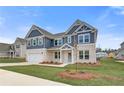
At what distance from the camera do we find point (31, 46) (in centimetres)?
1991

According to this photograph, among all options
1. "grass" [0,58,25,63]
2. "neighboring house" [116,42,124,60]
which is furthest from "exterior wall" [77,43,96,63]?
"grass" [0,58,25,63]

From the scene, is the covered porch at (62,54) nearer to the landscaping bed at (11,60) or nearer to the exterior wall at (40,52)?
the exterior wall at (40,52)

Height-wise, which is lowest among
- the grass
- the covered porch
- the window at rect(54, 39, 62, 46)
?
the grass

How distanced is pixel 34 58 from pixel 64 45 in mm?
3270

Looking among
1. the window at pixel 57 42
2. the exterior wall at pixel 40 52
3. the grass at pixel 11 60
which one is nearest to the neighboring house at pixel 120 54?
the window at pixel 57 42

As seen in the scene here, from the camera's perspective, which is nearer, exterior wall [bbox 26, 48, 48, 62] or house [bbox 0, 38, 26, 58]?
house [bbox 0, 38, 26, 58]

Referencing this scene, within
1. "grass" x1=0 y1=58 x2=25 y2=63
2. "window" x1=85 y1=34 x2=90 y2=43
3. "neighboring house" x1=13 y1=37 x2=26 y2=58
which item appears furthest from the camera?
"neighboring house" x1=13 y1=37 x2=26 y2=58

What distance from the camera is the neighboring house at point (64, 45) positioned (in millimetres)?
15625

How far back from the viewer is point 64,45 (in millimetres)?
18281

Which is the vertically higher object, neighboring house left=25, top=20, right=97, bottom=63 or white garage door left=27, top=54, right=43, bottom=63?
neighboring house left=25, top=20, right=97, bottom=63

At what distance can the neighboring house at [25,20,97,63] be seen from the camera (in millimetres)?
15625

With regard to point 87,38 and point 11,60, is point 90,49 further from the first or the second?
point 11,60

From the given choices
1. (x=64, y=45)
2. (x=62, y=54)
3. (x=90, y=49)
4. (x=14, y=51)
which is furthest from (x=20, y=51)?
(x=90, y=49)

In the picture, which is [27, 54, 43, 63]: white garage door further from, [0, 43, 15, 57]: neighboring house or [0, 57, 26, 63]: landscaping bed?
[0, 43, 15, 57]: neighboring house
